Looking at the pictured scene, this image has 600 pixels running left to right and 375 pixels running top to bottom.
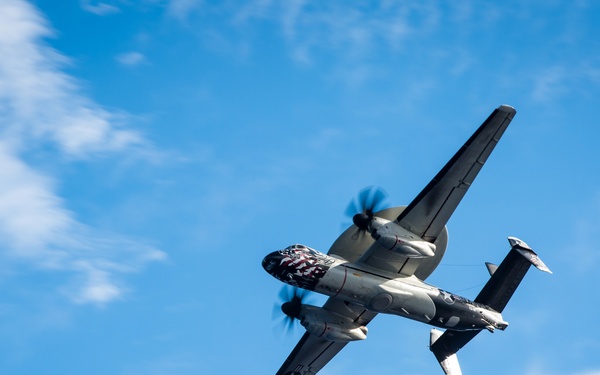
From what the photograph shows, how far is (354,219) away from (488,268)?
11.4 m

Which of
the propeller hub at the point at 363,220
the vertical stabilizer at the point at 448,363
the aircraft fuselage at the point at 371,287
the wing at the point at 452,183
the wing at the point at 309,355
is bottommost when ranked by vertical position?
the vertical stabilizer at the point at 448,363

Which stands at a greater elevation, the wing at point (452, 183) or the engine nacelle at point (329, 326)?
the wing at point (452, 183)

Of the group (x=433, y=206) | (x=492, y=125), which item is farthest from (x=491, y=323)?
(x=492, y=125)

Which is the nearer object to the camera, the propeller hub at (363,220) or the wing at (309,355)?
the propeller hub at (363,220)

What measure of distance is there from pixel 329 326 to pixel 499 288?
10.3m

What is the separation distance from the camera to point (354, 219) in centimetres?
5800

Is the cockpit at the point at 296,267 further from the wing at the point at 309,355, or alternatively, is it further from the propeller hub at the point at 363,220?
the wing at the point at 309,355

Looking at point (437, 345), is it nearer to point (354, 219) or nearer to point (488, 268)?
point (488, 268)

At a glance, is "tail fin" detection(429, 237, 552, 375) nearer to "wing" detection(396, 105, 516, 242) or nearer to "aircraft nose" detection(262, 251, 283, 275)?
"wing" detection(396, 105, 516, 242)

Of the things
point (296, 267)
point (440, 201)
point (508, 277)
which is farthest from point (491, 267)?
point (296, 267)

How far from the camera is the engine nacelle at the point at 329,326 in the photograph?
63375 millimetres

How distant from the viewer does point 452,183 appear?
192ft

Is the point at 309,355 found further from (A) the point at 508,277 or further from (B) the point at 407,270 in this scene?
(A) the point at 508,277

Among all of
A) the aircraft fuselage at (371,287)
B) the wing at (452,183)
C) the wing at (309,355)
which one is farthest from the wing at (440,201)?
the wing at (309,355)
